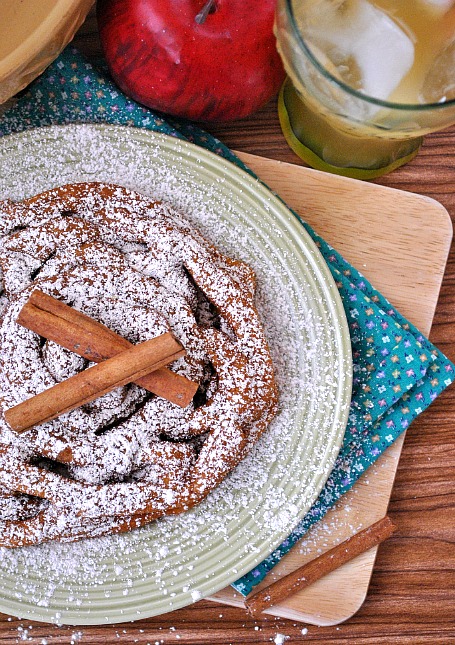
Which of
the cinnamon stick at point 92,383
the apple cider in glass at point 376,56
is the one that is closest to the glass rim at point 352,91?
the apple cider in glass at point 376,56

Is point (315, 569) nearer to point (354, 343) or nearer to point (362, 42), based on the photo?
point (354, 343)

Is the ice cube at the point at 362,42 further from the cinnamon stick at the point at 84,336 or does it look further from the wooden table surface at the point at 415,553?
the cinnamon stick at the point at 84,336

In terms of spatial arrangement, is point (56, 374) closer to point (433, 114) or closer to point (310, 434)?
point (310, 434)

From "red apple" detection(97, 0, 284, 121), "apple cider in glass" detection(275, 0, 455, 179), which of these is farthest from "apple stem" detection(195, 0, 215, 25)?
"apple cider in glass" detection(275, 0, 455, 179)

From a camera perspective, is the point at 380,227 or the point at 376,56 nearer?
the point at 376,56

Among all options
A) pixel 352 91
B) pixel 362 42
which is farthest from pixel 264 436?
pixel 362 42

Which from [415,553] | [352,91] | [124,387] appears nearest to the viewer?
[352,91]
